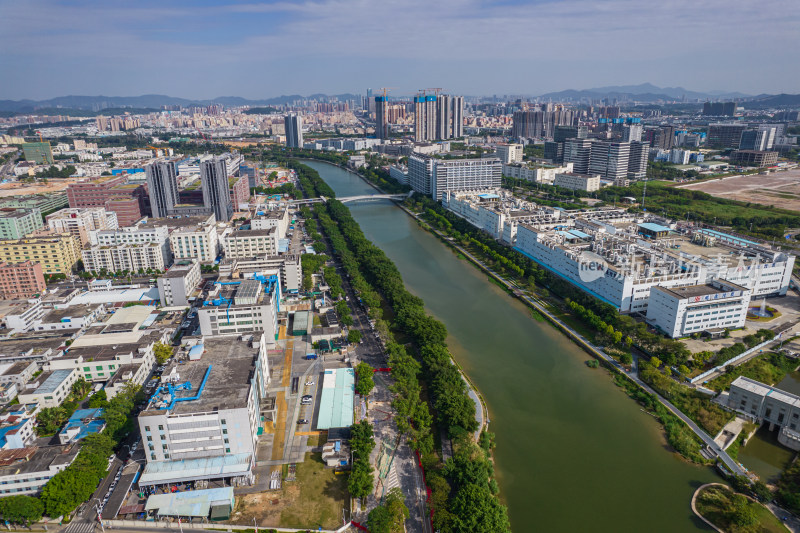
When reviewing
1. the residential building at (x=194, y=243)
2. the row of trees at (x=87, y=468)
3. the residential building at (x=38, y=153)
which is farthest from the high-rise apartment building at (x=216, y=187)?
the residential building at (x=38, y=153)

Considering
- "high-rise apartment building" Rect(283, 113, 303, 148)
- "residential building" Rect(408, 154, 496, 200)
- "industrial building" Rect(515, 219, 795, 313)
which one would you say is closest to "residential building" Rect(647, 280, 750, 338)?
"industrial building" Rect(515, 219, 795, 313)

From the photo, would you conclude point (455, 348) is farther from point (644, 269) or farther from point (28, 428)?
point (28, 428)

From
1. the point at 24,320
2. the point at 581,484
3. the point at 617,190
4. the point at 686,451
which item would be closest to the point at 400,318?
the point at 581,484

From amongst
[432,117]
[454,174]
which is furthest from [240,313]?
[432,117]

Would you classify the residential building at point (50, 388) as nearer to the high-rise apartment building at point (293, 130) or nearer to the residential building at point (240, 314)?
the residential building at point (240, 314)

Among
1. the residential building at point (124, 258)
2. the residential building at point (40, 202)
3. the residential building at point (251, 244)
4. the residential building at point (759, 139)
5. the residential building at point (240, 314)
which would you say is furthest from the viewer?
the residential building at point (759, 139)

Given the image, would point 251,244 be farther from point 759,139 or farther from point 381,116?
point 759,139

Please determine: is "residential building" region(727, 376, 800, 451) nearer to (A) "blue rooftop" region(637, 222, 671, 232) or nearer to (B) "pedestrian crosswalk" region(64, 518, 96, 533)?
(A) "blue rooftop" region(637, 222, 671, 232)
